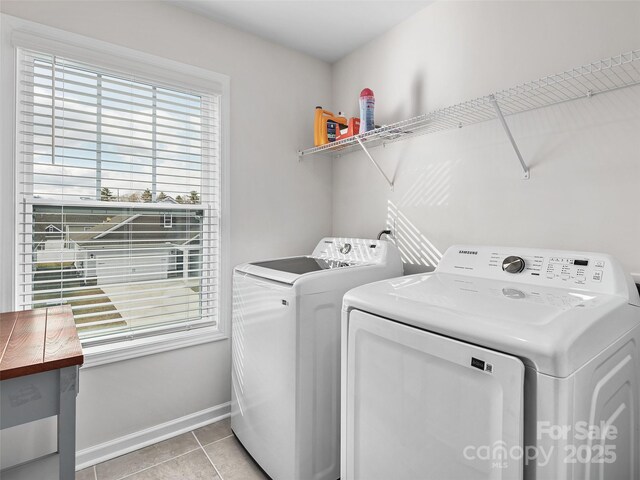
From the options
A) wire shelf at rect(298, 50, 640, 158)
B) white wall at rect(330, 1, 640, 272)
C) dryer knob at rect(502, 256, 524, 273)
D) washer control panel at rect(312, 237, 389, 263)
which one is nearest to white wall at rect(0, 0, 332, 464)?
washer control panel at rect(312, 237, 389, 263)

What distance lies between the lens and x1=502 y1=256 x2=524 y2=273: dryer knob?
1423 mm

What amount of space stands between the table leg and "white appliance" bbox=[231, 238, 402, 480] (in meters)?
0.80

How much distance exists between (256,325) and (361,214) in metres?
1.18

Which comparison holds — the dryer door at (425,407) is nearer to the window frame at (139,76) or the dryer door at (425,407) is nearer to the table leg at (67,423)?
the table leg at (67,423)

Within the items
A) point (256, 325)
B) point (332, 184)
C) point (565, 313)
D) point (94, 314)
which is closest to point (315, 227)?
point (332, 184)

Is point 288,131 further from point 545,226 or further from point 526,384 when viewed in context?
point 526,384

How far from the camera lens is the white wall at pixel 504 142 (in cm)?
138

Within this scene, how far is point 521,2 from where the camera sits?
1.64m

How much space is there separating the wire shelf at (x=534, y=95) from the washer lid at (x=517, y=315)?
789 millimetres

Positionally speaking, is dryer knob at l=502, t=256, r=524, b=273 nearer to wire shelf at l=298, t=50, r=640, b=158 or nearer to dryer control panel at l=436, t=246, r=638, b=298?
dryer control panel at l=436, t=246, r=638, b=298

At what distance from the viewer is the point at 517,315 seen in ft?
3.09

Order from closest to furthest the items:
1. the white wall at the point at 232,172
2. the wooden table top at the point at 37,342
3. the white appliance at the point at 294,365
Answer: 1. the wooden table top at the point at 37,342
2. the white appliance at the point at 294,365
3. the white wall at the point at 232,172

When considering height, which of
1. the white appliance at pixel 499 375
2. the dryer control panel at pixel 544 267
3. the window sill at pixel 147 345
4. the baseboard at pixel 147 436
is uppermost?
the dryer control panel at pixel 544 267

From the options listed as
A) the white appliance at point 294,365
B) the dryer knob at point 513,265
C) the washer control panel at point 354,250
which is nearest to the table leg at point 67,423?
the white appliance at point 294,365
